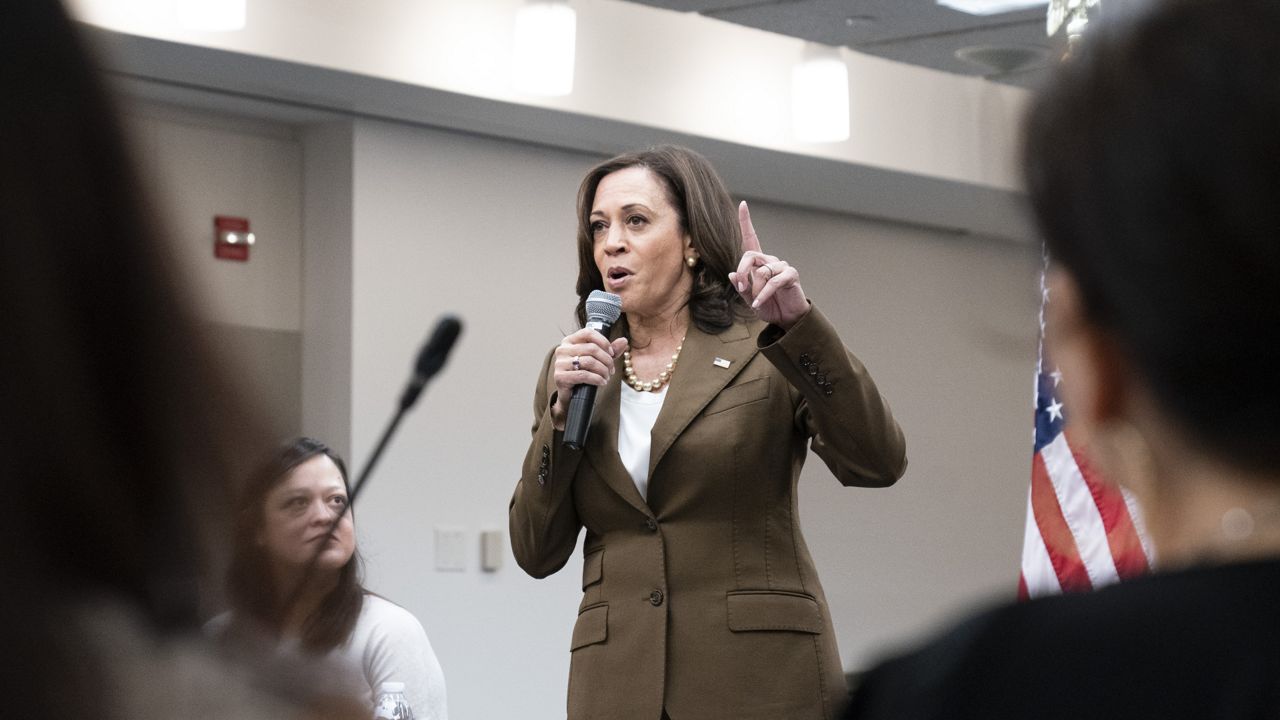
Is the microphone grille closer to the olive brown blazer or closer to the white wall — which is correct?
the olive brown blazer

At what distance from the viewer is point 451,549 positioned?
6102 millimetres

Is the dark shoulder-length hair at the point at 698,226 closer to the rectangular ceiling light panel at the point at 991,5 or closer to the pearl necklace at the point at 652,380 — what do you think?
the pearl necklace at the point at 652,380

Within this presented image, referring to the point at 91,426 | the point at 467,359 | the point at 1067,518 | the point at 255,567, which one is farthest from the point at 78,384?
the point at 467,359

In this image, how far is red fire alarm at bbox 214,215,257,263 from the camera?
19.4ft

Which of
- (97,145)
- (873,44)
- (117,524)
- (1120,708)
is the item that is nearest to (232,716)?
(117,524)

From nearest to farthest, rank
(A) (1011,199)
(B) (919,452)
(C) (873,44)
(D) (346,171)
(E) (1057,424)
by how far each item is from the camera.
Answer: (A) (1011,199)
(E) (1057,424)
(D) (346,171)
(C) (873,44)
(B) (919,452)

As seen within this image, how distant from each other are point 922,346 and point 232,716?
786 cm

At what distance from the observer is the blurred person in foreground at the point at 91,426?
663mm

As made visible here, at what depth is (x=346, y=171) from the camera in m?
5.91

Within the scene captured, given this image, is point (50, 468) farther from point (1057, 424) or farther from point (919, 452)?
point (919, 452)

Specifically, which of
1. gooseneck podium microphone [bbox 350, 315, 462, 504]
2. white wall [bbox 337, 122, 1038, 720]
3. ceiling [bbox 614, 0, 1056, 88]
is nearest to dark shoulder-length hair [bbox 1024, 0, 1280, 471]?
gooseneck podium microphone [bbox 350, 315, 462, 504]

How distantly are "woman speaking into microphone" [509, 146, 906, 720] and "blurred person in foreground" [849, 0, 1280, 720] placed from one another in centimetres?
191

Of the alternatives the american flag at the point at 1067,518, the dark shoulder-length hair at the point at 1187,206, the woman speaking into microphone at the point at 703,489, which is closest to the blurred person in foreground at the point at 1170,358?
the dark shoulder-length hair at the point at 1187,206

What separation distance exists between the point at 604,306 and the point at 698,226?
23 cm
